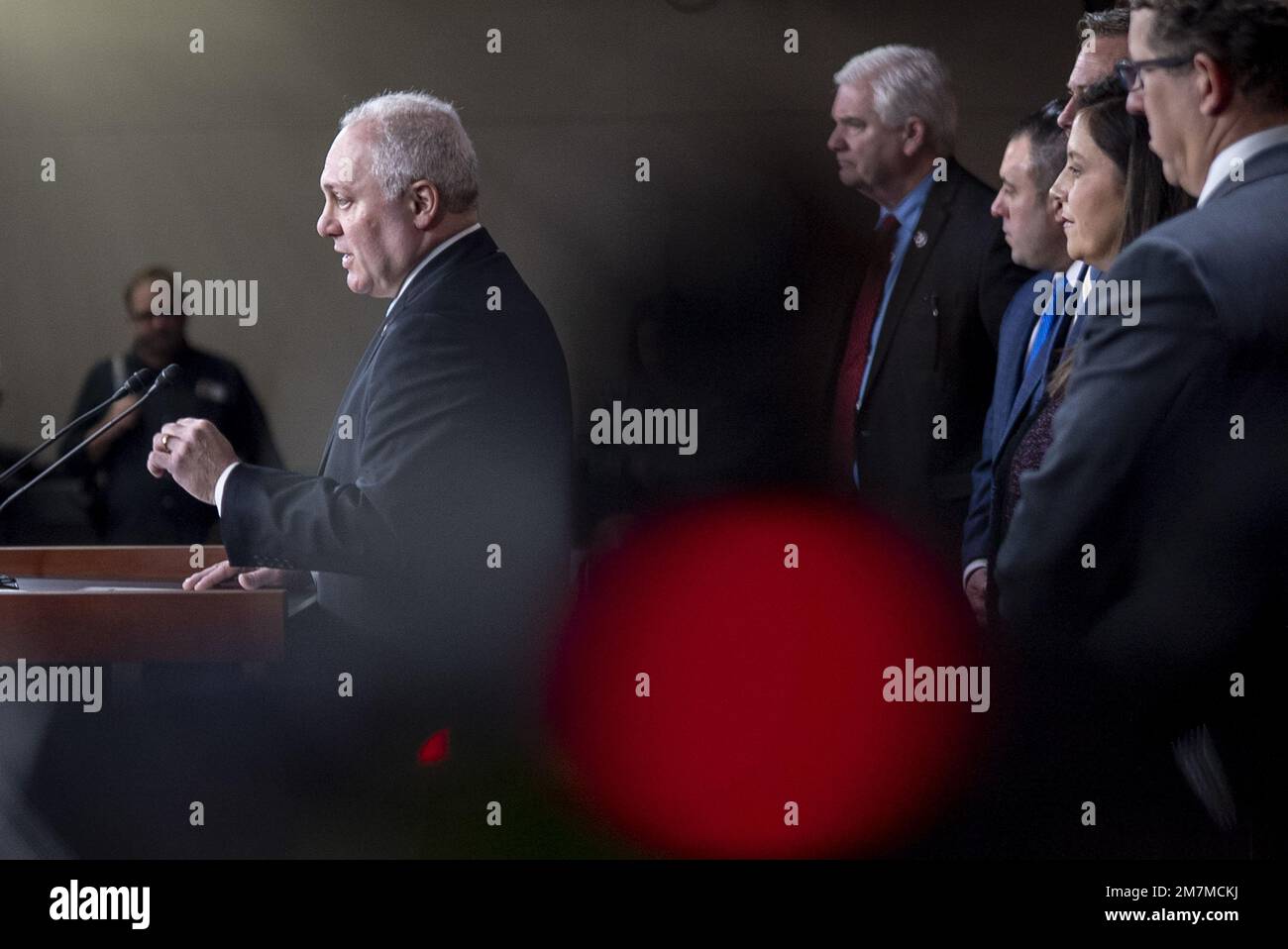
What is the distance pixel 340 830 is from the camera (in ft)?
8.55

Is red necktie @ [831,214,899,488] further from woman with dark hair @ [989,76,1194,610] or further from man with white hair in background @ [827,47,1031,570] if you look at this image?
woman with dark hair @ [989,76,1194,610]

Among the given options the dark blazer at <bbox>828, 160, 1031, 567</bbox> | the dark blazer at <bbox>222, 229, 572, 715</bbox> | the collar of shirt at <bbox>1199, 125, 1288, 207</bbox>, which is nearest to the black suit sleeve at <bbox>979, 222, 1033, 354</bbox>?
the dark blazer at <bbox>828, 160, 1031, 567</bbox>

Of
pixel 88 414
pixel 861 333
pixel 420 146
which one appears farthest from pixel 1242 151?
pixel 88 414

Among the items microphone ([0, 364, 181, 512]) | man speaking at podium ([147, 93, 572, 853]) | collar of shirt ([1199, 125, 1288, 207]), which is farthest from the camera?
microphone ([0, 364, 181, 512])

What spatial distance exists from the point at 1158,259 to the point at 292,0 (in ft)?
5.37

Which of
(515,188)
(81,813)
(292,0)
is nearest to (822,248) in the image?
(515,188)

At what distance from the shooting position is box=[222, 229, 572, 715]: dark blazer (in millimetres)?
2434

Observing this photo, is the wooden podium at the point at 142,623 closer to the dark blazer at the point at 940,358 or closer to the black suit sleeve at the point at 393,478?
the black suit sleeve at the point at 393,478

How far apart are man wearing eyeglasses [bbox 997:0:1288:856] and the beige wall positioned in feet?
0.93

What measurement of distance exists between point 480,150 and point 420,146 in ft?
0.36

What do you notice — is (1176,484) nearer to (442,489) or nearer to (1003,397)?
(1003,397)

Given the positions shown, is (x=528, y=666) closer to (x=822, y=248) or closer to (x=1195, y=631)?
(x=822, y=248)

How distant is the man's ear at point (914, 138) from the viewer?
8.21ft

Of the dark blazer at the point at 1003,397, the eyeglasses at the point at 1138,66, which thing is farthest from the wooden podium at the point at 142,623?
the eyeglasses at the point at 1138,66
